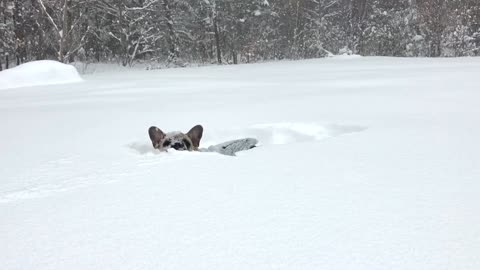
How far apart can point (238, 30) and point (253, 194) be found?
74.0ft

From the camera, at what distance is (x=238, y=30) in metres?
24.0

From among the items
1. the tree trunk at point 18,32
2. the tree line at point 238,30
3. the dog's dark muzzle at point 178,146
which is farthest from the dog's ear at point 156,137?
the tree trunk at point 18,32

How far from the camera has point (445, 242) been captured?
153 centimetres

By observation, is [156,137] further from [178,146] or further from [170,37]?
[170,37]

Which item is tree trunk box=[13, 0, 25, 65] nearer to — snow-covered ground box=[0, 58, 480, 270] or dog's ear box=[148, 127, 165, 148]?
snow-covered ground box=[0, 58, 480, 270]

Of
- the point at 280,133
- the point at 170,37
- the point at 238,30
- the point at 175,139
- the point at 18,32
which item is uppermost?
the point at 18,32

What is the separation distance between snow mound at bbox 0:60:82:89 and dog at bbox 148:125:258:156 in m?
6.90

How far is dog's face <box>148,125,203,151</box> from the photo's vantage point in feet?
11.3

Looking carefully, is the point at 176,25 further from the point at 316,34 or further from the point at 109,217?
the point at 109,217

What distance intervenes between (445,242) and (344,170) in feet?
3.33

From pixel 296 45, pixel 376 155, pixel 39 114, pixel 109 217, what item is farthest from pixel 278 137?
pixel 296 45

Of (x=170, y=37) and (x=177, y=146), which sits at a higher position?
(x=170, y=37)

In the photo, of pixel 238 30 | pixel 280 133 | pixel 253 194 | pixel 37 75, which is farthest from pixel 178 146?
pixel 238 30

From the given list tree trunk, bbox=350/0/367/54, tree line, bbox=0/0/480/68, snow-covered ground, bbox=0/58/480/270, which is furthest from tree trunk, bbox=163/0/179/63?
snow-covered ground, bbox=0/58/480/270
